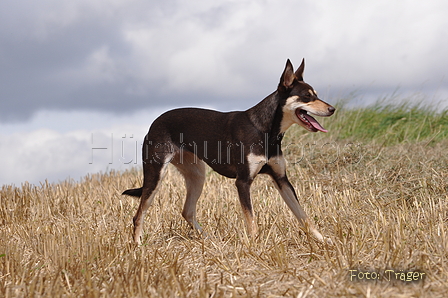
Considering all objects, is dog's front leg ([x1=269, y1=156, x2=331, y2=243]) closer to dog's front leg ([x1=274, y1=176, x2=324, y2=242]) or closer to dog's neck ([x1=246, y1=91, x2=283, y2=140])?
dog's front leg ([x1=274, y1=176, x2=324, y2=242])

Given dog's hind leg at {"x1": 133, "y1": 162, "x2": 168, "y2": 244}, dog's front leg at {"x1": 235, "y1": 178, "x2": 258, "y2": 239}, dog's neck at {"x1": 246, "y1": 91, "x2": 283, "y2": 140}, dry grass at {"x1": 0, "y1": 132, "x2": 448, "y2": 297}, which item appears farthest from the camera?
dog's hind leg at {"x1": 133, "y1": 162, "x2": 168, "y2": 244}

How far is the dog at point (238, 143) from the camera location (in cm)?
477

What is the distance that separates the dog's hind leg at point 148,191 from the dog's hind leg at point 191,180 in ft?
1.10

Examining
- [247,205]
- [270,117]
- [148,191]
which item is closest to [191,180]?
[148,191]

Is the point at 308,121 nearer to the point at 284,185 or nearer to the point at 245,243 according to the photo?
the point at 284,185

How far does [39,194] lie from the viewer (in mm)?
8297

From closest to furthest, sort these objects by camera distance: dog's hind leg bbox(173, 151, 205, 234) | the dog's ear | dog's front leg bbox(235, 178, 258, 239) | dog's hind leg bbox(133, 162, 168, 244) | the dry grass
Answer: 1. the dry grass
2. dog's front leg bbox(235, 178, 258, 239)
3. the dog's ear
4. dog's hind leg bbox(133, 162, 168, 244)
5. dog's hind leg bbox(173, 151, 205, 234)

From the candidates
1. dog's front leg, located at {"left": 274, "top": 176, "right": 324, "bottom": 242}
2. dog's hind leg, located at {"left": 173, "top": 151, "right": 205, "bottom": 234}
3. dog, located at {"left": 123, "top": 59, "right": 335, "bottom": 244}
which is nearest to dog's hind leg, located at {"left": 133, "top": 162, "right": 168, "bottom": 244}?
dog, located at {"left": 123, "top": 59, "right": 335, "bottom": 244}

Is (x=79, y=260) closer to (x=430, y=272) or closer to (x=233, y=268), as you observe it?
(x=233, y=268)

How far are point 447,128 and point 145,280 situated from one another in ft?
40.1

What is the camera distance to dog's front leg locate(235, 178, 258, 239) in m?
4.68

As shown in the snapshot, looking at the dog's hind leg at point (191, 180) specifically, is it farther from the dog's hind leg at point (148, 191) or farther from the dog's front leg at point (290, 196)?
the dog's front leg at point (290, 196)

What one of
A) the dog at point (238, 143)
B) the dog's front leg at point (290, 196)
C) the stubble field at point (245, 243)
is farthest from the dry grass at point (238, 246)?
the dog at point (238, 143)

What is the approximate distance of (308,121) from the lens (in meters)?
4.75
